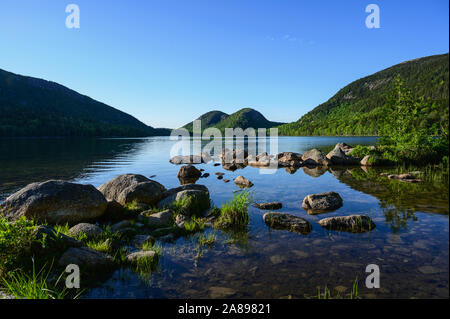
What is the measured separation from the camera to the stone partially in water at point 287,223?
368 inches

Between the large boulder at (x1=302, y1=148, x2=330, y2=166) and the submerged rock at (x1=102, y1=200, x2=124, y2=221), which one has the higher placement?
the large boulder at (x1=302, y1=148, x2=330, y2=166)

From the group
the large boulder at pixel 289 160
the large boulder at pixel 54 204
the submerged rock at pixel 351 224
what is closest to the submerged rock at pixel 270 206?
the submerged rock at pixel 351 224

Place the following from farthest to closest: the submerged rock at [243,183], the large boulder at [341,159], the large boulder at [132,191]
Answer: the large boulder at [341,159] → the submerged rock at [243,183] → the large boulder at [132,191]

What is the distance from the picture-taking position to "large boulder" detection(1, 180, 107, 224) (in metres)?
9.48

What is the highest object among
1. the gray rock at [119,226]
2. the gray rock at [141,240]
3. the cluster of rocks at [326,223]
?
the cluster of rocks at [326,223]

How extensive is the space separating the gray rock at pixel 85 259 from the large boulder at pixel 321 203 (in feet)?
28.9

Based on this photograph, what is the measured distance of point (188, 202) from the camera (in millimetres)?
11875

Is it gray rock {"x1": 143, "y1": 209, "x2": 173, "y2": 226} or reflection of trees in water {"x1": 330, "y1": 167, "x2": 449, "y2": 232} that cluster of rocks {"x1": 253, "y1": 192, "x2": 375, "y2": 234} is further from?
gray rock {"x1": 143, "y1": 209, "x2": 173, "y2": 226}

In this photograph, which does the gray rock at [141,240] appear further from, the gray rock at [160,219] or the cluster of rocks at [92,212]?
the gray rock at [160,219]

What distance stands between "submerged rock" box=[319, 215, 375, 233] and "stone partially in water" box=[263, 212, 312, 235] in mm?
788

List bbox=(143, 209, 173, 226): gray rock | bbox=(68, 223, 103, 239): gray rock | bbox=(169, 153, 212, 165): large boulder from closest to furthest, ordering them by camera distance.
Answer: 1. bbox=(68, 223, 103, 239): gray rock
2. bbox=(143, 209, 173, 226): gray rock
3. bbox=(169, 153, 212, 165): large boulder

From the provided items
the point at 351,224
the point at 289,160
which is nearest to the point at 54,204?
the point at 351,224

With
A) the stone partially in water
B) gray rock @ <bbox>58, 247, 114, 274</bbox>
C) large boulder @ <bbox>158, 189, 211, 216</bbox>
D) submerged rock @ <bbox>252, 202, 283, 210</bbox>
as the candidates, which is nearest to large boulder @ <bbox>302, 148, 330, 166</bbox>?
submerged rock @ <bbox>252, 202, 283, 210</bbox>

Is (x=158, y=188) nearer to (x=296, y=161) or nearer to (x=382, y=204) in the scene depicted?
(x=382, y=204)
